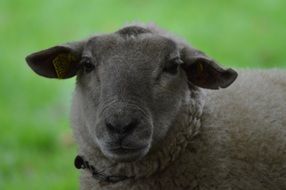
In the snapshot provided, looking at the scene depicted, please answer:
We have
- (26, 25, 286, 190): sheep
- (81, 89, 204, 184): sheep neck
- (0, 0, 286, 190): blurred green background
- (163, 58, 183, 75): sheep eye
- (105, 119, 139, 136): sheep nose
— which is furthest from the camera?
(0, 0, 286, 190): blurred green background

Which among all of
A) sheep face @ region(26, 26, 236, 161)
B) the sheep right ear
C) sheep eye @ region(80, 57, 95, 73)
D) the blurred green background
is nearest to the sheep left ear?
sheep face @ region(26, 26, 236, 161)

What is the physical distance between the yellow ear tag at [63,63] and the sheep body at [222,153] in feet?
1.62

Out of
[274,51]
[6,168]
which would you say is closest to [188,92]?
[6,168]

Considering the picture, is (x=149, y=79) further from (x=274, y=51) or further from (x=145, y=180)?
(x=274, y=51)

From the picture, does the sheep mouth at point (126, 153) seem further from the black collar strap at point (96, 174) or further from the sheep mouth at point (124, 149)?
the black collar strap at point (96, 174)

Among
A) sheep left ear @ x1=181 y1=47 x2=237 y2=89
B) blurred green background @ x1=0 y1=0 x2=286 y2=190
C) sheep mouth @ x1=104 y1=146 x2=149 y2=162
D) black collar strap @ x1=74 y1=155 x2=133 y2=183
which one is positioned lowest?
sheep mouth @ x1=104 y1=146 x2=149 y2=162

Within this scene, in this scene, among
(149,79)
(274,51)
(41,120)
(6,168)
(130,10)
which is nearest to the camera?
(149,79)

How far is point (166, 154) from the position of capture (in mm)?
6008

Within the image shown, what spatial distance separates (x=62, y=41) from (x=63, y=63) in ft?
14.7

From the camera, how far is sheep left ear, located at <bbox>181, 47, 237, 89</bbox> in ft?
19.5

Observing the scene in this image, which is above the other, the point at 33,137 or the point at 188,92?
the point at 33,137

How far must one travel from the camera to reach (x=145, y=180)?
604cm

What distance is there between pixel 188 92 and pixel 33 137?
308 centimetres

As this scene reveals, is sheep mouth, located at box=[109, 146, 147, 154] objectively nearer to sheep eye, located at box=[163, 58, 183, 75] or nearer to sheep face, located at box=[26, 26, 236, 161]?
sheep face, located at box=[26, 26, 236, 161]
